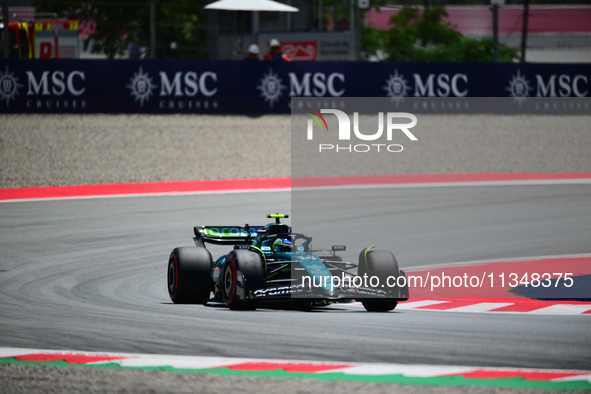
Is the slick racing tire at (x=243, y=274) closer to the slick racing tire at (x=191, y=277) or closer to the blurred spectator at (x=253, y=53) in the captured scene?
the slick racing tire at (x=191, y=277)

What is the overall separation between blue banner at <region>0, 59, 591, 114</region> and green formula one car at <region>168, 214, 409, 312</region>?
14.9 metres

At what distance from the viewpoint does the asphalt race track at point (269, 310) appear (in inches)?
272

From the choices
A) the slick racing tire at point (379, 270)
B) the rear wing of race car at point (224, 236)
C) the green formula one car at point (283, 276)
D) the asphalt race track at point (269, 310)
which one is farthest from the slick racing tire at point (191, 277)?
the slick racing tire at point (379, 270)

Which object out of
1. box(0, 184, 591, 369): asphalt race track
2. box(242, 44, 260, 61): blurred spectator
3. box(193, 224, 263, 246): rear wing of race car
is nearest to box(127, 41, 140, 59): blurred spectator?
box(242, 44, 260, 61): blurred spectator

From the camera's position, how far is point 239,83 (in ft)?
79.6

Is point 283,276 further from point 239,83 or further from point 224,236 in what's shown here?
point 239,83

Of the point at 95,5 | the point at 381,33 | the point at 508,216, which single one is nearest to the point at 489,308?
the point at 508,216

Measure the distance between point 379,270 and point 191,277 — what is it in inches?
73.5

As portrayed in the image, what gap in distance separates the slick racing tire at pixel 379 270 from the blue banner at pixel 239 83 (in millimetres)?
15671

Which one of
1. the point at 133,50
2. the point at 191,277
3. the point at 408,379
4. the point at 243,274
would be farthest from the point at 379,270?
the point at 133,50

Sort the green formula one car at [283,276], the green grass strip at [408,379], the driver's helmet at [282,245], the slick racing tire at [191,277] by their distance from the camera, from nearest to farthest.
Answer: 1. the green grass strip at [408,379]
2. the green formula one car at [283,276]
3. the driver's helmet at [282,245]
4. the slick racing tire at [191,277]

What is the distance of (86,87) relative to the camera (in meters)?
23.6

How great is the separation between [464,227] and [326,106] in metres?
10.3

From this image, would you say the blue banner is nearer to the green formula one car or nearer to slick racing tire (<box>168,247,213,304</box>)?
slick racing tire (<box>168,247,213,304</box>)
